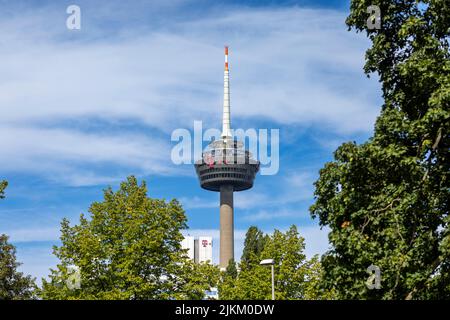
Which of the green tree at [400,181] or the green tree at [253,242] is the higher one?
the green tree at [253,242]

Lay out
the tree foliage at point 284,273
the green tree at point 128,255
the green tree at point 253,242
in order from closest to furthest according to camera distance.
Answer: the green tree at point 128,255, the tree foliage at point 284,273, the green tree at point 253,242

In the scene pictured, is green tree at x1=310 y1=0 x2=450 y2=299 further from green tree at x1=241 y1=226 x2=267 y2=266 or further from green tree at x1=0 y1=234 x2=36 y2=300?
green tree at x1=241 y1=226 x2=267 y2=266

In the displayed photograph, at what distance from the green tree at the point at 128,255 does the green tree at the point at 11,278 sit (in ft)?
60.4

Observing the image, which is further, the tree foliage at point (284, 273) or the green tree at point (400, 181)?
the tree foliage at point (284, 273)

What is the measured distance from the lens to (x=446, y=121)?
21.3 metres

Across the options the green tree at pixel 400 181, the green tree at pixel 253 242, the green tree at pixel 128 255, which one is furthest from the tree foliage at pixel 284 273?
the green tree at pixel 400 181

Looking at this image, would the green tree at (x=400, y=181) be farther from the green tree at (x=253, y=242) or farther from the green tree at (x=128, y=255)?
the green tree at (x=253, y=242)

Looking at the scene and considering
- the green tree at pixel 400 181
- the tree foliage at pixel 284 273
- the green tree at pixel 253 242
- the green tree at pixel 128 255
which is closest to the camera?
the green tree at pixel 400 181

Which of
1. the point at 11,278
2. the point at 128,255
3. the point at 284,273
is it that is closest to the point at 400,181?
the point at 128,255

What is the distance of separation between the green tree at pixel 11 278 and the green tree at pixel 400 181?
4889 cm

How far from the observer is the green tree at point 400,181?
21500mm

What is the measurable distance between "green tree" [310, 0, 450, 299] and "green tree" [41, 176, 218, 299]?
25678mm
